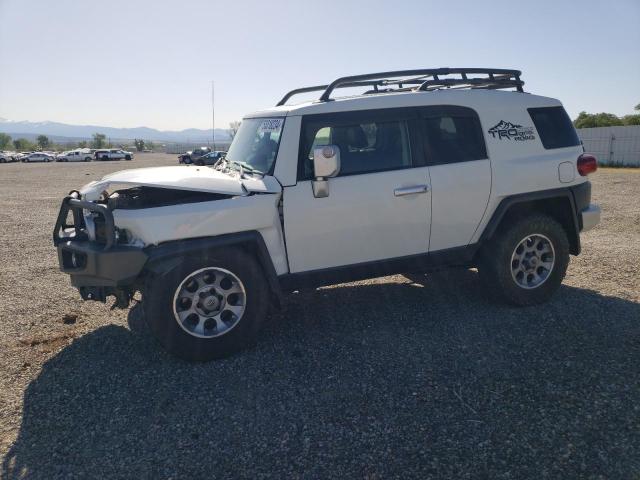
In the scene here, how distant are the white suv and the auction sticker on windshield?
20 millimetres

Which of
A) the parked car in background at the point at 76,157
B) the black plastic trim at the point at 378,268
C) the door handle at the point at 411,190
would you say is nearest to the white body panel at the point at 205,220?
the black plastic trim at the point at 378,268

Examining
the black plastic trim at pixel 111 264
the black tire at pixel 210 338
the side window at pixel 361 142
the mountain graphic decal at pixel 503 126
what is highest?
the mountain graphic decal at pixel 503 126

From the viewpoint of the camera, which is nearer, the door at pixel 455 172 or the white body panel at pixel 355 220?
the white body panel at pixel 355 220

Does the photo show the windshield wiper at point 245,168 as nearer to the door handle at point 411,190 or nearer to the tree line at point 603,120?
the door handle at point 411,190

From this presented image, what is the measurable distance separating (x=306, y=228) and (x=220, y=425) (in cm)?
168

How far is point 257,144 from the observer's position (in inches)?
178

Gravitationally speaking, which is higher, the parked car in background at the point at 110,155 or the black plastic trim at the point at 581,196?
the parked car in background at the point at 110,155

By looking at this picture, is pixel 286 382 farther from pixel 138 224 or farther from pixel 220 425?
pixel 138 224

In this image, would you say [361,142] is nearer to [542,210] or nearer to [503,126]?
[503,126]

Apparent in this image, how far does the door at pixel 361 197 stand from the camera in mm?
4055

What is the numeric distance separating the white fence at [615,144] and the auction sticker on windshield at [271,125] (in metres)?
23.5

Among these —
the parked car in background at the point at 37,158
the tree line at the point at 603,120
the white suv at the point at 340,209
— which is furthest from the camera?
the parked car in background at the point at 37,158

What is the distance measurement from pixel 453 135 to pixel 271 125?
67.3 inches

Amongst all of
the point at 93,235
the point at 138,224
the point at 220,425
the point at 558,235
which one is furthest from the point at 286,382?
the point at 558,235
